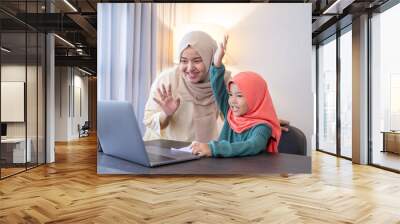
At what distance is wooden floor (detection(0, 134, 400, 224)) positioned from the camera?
3.62 metres

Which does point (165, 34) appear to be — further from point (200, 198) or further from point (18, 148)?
point (18, 148)

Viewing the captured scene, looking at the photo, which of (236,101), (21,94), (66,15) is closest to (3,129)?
(21,94)

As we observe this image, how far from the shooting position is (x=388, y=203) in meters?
4.18

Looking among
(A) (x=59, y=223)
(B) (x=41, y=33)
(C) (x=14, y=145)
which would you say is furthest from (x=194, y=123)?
(B) (x=41, y=33)

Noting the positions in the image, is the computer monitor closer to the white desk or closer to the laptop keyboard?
the white desk

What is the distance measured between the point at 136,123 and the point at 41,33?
350cm

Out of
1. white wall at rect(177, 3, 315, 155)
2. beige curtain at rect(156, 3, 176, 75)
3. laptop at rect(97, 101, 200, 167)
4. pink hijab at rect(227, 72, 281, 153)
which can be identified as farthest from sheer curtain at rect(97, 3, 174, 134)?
pink hijab at rect(227, 72, 281, 153)

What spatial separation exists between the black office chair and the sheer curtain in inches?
72.2

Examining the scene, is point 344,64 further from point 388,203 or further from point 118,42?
point 118,42

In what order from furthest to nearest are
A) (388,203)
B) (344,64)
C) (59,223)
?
(344,64)
(388,203)
(59,223)

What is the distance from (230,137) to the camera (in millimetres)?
4977

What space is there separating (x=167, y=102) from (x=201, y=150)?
2.54ft

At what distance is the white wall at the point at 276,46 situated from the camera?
501 centimetres

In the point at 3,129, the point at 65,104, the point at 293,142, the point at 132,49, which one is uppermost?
the point at 132,49
